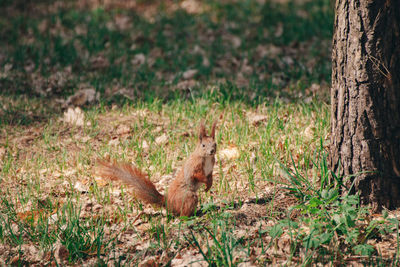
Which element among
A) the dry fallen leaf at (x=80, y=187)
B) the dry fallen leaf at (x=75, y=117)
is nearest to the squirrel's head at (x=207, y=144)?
the dry fallen leaf at (x=80, y=187)

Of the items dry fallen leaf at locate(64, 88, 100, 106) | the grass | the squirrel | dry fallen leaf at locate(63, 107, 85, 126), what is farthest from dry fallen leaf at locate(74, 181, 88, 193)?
dry fallen leaf at locate(64, 88, 100, 106)

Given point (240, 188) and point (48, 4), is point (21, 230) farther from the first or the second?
point (48, 4)

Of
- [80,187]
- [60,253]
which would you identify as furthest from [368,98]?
[80,187]

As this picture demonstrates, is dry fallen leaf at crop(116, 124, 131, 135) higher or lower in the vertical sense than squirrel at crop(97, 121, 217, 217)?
higher

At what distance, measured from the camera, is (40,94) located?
16.6ft

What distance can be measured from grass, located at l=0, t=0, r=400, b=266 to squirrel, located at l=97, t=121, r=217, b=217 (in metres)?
0.12

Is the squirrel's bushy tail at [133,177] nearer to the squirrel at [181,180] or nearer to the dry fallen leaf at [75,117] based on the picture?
the squirrel at [181,180]

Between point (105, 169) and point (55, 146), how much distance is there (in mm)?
Answer: 1348

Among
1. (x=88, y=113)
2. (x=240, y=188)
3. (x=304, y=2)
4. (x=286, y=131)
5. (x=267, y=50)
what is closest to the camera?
(x=240, y=188)

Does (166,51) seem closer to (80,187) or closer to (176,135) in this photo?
(176,135)

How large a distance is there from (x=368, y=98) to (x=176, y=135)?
184cm

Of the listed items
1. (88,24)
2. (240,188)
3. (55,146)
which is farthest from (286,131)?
(88,24)

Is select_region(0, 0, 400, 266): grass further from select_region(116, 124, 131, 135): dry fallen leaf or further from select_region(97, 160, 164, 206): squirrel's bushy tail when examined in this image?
select_region(97, 160, 164, 206): squirrel's bushy tail

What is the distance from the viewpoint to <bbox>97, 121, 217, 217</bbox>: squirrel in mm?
2695
